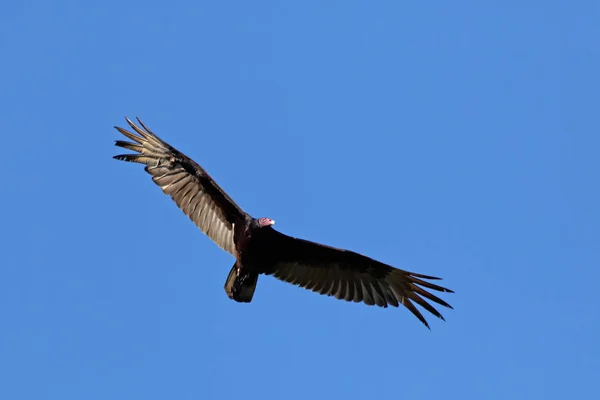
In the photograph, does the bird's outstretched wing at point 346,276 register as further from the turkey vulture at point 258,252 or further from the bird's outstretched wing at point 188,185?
the bird's outstretched wing at point 188,185

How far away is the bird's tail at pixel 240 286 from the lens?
1599 cm

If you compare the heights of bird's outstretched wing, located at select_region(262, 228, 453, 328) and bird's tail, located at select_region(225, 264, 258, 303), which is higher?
bird's outstretched wing, located at select_region(262, 228, 453, 328)

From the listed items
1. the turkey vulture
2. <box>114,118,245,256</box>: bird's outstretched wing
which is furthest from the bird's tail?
<box>114,118,245,256</box>: bird's outstretched wing

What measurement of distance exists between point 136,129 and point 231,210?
2021 millimetres

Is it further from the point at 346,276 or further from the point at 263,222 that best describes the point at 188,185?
the point at 346,276

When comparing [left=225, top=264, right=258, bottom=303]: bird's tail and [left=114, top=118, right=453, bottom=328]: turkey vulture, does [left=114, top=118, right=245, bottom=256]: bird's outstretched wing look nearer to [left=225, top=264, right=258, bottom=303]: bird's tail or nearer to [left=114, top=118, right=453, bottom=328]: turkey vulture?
[left=114, top=118, right=453, bottom=328]: turkey vulture

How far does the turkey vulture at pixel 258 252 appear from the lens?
16016mm

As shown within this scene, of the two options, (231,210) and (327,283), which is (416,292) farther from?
(231,210)

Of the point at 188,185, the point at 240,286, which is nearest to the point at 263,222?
the point at 240,286

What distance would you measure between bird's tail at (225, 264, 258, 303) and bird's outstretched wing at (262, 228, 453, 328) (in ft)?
1.70

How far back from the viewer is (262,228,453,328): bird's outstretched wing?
16.3m

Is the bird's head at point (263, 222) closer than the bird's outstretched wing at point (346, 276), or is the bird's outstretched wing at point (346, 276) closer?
the bird's head at point (263, 222)

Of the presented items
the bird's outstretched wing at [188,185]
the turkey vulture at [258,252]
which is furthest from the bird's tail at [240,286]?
the bird's outstretched wing at [188,185]

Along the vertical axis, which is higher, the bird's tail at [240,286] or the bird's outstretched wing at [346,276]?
the bird's outstretched wing at [346,276]
